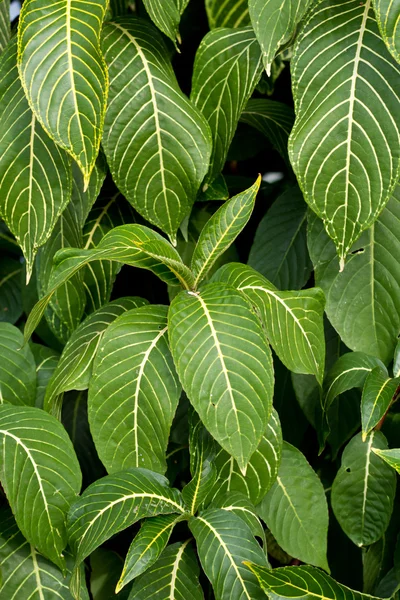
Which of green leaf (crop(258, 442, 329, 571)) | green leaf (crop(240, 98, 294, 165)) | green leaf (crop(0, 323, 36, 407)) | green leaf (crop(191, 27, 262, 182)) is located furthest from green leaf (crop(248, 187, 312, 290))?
green leaf (crop(0, 323, 36, 407))

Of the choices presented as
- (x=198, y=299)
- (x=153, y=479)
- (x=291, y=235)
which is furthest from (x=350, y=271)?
(x=153, y=479)

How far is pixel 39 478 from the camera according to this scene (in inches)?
42.5

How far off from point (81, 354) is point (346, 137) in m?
0.51

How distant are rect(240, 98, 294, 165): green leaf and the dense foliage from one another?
15 cm

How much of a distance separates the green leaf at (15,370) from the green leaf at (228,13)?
65 cm

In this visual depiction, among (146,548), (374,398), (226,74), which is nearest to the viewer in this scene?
(146,548)

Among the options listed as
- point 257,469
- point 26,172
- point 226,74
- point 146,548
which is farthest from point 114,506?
point 226,74

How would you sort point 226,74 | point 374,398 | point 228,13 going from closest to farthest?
point 374,398 < point 226,74 < point 228,13

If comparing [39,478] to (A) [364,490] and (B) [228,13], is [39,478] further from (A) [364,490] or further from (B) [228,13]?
(B) [228,13]

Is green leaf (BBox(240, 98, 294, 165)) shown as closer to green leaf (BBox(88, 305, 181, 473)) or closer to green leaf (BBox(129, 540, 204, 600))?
green leaf (BBox(88, 305, 181, 473))

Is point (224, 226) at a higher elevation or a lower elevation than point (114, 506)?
higher

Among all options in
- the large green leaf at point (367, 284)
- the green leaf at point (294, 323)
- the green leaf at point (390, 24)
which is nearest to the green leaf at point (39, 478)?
the green leaf at point (294, 323)

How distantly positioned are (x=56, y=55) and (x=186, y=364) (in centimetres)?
47

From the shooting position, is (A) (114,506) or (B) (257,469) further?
(B) (257,469)
